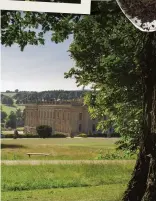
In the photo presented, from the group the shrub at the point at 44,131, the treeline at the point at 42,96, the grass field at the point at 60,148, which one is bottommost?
the grass field at the point at 60,148

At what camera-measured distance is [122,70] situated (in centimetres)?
339

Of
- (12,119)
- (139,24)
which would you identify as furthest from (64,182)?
(139,24)

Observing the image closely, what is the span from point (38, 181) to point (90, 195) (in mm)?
306

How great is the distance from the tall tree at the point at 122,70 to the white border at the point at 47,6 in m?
0.05

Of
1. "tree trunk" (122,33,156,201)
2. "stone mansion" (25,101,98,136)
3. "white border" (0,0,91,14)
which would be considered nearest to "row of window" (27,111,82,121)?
"stone mansion" (25,101,98,136)

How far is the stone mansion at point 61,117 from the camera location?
333 cm

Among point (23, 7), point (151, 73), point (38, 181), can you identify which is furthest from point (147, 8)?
point (38, 181)

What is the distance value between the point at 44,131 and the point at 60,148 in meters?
0.14

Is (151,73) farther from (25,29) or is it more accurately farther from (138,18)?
(25,29)

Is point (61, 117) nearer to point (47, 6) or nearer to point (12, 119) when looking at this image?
point (12, 119)

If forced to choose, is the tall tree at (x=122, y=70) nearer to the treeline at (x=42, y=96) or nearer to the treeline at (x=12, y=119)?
the treeline at (x=42, y=96)

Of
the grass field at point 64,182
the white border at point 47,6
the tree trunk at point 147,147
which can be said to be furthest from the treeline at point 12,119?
the tree trunk at point 147,147

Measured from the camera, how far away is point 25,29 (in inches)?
131

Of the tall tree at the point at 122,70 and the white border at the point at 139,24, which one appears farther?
the tall tree at the point at 122,70
